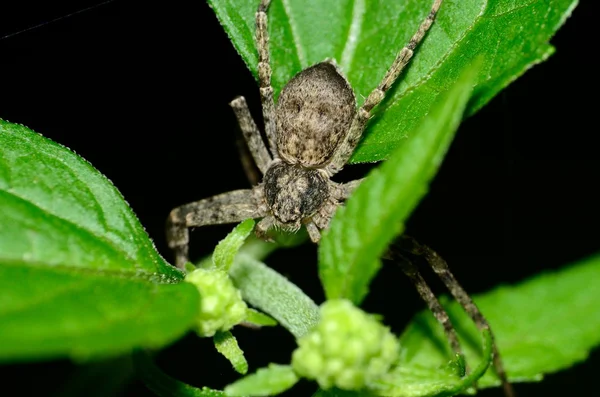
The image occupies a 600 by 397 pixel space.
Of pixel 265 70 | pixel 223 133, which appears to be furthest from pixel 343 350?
pixel 223 133

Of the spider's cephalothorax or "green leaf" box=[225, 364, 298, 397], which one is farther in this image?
the spider's cephalothorax

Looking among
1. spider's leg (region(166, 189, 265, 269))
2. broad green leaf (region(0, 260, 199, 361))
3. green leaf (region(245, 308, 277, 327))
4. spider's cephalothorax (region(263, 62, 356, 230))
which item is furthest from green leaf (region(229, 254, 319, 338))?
spider's leg (region(166, 189, 265, 269))

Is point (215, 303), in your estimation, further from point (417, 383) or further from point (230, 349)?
point (417, 383)

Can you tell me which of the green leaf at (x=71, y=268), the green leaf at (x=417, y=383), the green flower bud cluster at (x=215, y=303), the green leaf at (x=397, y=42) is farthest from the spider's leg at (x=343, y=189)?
the green leaf at (x=417, y=383)

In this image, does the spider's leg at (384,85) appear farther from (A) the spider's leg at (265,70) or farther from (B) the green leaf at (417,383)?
(B) the green leaf at (417,383)

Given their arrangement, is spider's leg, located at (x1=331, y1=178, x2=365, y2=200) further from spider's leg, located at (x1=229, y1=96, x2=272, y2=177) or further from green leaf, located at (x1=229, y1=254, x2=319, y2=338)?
green leaf, located at (x1=229, y1=254, x2=319, y2=338)

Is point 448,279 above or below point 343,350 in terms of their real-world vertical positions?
below
